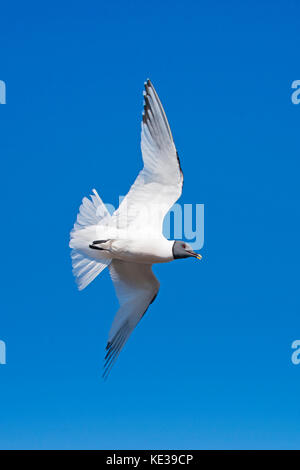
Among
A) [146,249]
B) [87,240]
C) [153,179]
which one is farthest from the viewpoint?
[87,240]

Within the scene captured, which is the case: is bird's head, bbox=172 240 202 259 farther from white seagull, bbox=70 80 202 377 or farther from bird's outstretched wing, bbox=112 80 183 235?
bird's outstretched wing, bbox=112 80 183 235

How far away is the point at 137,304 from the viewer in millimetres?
9172

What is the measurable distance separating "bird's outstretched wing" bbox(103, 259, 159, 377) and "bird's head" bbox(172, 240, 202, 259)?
606mm

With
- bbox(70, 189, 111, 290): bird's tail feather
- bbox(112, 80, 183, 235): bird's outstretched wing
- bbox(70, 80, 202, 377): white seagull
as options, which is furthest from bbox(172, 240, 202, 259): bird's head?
bbox(70, 189, 111, 290): bird's tail feather

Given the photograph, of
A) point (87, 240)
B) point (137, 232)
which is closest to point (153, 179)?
point (137, 232)

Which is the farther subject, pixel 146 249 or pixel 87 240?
pixel 87 240

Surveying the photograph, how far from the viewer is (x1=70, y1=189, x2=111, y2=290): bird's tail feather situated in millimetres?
8797

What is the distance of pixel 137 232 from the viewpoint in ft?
28.2

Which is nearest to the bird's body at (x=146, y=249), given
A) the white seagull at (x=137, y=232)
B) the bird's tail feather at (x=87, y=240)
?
the white seagull at (x=137, y=232)

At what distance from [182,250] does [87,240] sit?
0.84 m

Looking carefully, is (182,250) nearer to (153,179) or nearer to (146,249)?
(146,249)

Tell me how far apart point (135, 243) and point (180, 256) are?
0.37 meters
